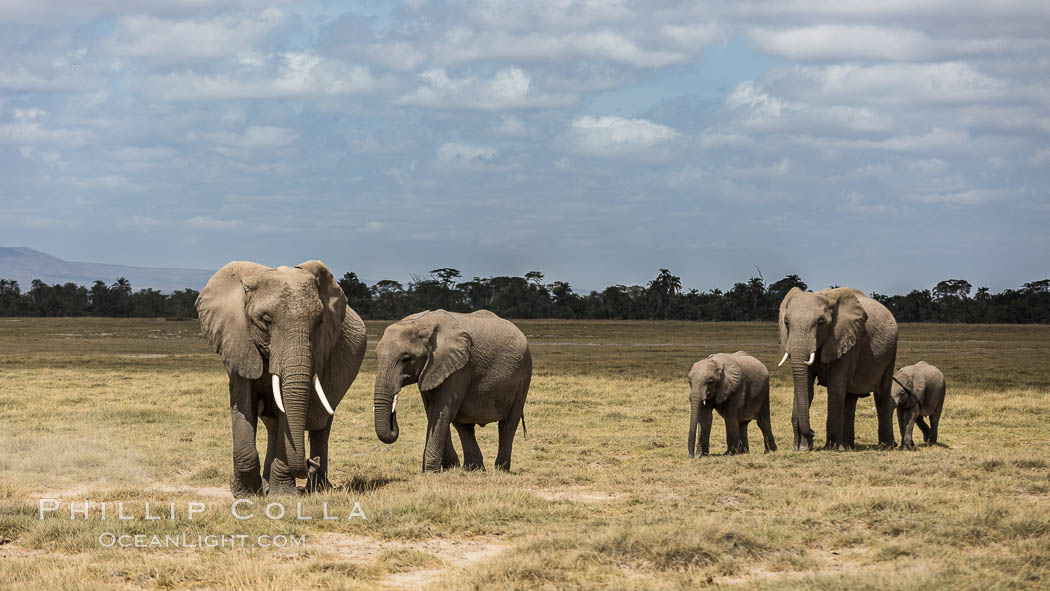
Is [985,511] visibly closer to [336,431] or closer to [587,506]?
[587,506]

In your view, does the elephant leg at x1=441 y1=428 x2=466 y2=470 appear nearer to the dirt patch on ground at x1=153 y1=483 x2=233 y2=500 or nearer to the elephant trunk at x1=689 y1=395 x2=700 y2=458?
the dirt patch on ground at x1=153 y1=483 x2=233 y2=500

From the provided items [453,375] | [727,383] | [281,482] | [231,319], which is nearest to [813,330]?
[727,383]

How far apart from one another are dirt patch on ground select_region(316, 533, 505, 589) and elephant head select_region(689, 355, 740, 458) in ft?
24.3

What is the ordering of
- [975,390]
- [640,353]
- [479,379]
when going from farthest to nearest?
[640,353]
[975,390]
[479,379]

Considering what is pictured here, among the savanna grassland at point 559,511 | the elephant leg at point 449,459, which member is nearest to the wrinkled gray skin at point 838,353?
the savanna grassland at point 559,511

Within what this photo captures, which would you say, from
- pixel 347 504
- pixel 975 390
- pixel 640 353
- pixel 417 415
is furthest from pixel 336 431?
pixel 640 353

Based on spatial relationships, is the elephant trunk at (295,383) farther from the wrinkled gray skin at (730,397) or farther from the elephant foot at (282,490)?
the wrinkled gray skin at (730,397)

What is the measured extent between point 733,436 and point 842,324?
2462mm

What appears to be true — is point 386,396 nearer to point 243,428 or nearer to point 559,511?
point 243,428

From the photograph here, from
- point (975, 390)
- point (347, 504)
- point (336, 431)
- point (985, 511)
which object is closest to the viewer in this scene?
point (985, 511)

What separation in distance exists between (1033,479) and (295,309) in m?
8.45

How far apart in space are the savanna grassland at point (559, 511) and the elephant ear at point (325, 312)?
1.52 m

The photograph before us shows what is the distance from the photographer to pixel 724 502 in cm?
1102

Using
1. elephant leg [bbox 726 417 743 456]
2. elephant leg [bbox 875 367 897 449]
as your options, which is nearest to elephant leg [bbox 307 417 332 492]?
elephant leg [bbox 726 417 743 456]
